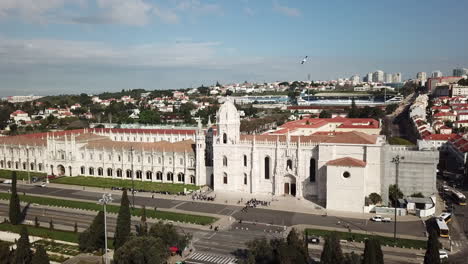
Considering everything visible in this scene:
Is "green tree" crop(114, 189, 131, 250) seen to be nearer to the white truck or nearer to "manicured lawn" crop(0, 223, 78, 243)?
"manicured lawn" crop(0, 223, 78, 243)

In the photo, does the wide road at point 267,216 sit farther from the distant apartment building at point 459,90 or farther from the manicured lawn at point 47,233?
the distant apartment building at point 459,90

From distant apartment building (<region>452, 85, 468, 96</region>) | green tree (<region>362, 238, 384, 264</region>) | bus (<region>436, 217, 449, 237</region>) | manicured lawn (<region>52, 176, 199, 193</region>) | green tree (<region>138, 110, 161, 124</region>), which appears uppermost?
distant apartment building (<region>452, 85, 468, 96</region>)

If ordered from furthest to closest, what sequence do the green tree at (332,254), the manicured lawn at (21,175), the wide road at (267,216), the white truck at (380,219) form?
the manicured lawn at (21,175) < the white truck at (380,219) < the wide road at (267,216) < the green tree at (332,254)

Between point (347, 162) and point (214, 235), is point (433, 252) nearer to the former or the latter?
point (347, 162)

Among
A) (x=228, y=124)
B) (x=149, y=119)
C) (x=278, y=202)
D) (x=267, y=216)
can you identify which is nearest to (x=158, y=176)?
(x=228, y=124)

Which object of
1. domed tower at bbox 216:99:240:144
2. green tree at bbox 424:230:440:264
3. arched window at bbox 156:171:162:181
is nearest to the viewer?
green tree at bbox 424:230:440:264

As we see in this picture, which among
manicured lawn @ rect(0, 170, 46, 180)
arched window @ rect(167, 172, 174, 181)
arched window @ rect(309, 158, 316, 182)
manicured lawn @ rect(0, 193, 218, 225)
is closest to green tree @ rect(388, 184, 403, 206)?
arched window @ rect(309, 158, 316, 182)

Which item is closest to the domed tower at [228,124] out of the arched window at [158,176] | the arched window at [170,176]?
the arched window at [170,176]
